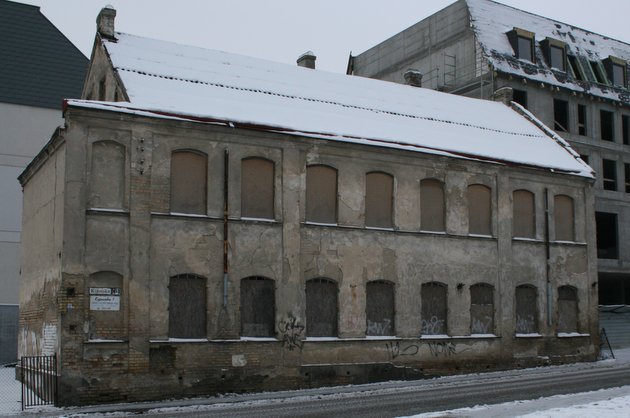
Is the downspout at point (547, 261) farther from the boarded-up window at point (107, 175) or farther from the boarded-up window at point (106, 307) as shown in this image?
the boarded-up window at point (107, 175)

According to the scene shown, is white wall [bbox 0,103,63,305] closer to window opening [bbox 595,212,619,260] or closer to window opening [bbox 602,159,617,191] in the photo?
window opening [bbox 602,159,617,191]

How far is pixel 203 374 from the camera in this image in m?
20.7

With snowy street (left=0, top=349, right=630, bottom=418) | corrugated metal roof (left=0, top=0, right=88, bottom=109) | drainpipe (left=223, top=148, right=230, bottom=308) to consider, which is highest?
corrugated metal roof (left=0, top=0, right=88, bottom=109)

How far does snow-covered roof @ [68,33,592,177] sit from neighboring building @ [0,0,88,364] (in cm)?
1250

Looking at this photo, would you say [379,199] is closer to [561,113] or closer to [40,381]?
[40,381]

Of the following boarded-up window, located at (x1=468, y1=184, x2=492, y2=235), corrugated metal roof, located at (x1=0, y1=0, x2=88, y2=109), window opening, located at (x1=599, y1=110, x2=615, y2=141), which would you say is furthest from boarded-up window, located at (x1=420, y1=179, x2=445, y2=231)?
window opening, located at (x1=599, y1=110, x2=615, y2=141)

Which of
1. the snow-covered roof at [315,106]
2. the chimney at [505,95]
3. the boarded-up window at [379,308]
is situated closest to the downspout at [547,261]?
the snow-covered roof at [315,106]

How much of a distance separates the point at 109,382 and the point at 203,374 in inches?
99.7

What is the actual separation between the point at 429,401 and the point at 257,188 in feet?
27.2

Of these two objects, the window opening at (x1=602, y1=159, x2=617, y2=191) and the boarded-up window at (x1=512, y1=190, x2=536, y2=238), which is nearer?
the boarded-up window at (x1=512, y1=190, x2=536, y2=238)

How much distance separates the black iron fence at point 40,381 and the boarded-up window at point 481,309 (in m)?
13.5

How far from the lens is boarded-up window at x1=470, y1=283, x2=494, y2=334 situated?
26.3 m

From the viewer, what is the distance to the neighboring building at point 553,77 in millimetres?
39281

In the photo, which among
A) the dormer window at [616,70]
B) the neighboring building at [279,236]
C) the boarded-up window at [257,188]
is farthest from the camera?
the dormer window at [616,70]
